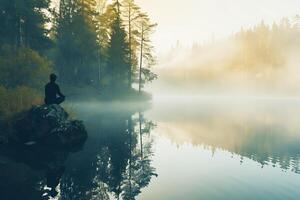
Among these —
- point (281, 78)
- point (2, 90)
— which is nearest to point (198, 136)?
point (2, 90)

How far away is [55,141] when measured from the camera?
57.9 ft

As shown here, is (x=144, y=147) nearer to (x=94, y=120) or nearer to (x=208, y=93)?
(x=94, y=120)

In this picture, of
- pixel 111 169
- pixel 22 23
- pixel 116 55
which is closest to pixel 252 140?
pixel 111 169

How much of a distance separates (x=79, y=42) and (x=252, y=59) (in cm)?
10759

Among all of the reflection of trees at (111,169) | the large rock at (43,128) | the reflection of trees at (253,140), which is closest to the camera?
the reflection of trees at (111,169)

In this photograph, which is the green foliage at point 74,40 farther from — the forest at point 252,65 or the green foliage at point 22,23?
the forest at point 252,65

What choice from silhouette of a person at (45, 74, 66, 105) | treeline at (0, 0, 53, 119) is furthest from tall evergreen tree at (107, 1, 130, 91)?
silhouette of a person at (45, 74, 66, 105)

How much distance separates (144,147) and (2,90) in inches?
363

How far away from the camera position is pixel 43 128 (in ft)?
58.3

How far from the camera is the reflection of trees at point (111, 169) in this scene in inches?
426

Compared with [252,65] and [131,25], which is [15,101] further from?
→ [252,65]

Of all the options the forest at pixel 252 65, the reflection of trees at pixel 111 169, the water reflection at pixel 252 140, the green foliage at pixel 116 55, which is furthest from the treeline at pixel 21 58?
the forest at pixel 252 65

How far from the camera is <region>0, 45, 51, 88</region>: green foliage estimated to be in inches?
1018

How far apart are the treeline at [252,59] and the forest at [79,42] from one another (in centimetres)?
8574
